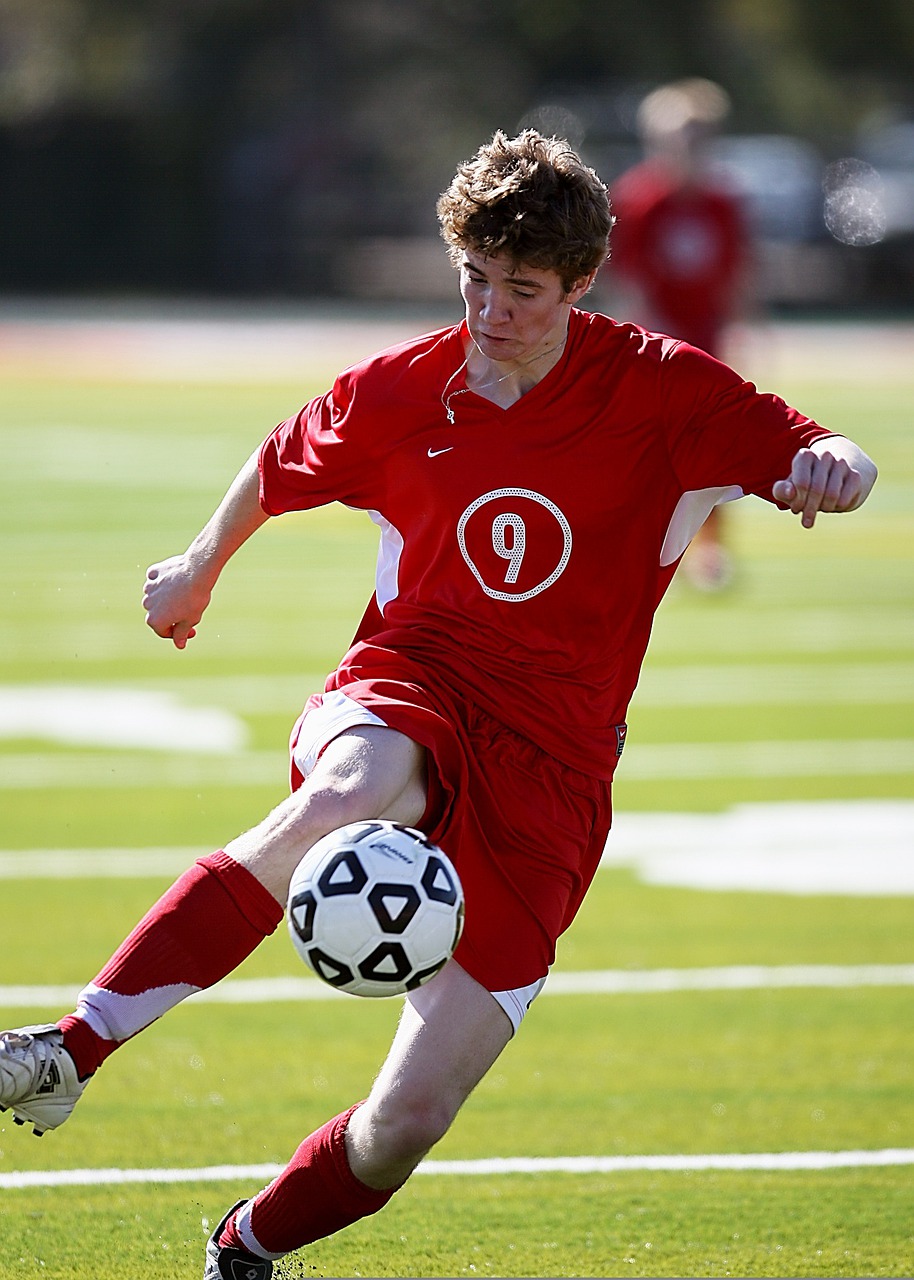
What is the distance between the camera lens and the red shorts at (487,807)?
11.8ft

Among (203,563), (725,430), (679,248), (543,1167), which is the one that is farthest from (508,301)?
(679,248)

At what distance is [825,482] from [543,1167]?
192cm

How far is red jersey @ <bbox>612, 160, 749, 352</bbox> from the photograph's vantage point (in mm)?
11812

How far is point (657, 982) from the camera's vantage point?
19.8 feet

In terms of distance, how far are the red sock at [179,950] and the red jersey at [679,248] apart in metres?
8.72

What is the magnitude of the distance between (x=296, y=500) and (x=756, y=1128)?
2.04 metres

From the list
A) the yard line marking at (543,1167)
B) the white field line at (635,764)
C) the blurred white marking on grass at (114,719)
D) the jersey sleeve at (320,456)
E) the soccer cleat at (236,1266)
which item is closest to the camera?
the soccer cleat at (236,1266)

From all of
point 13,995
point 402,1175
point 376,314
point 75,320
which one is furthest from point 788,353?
point 402,1175

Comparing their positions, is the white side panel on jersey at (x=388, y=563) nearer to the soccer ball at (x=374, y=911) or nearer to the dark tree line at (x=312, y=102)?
the soccer ball at (x=374, y=911)

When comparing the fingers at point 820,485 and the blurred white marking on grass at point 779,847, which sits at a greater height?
the fingers at point 820,485

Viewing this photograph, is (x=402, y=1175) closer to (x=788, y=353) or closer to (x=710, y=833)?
(x=710, y=833)

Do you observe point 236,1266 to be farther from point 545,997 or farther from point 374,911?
point 545,997

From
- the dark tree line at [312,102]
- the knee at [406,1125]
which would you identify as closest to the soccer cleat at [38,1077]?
the knee at [406,1125]

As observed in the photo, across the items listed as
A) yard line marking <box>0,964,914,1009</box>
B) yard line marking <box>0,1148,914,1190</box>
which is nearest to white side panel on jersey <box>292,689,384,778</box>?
yard line marking <box>0,1148,914,1190</box>
